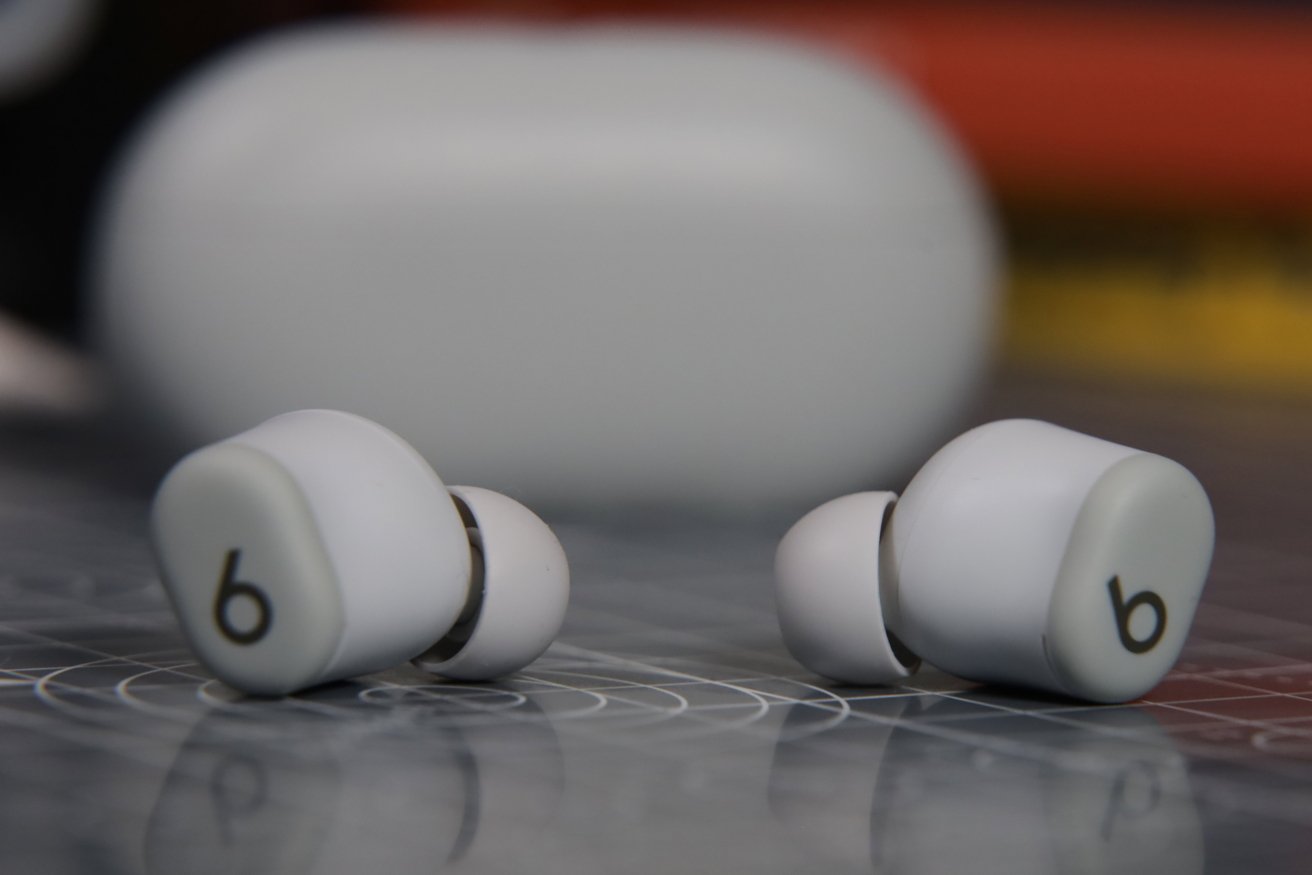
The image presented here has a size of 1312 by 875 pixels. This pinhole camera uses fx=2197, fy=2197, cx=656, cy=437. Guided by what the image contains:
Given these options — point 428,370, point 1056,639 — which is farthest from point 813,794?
point 428,370

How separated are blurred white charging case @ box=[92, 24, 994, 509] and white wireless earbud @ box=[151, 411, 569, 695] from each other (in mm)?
735

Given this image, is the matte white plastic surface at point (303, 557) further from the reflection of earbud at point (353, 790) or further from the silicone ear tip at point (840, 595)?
the silicone ear tip at point (840, 595)

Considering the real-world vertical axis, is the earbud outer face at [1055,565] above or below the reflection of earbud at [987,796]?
above

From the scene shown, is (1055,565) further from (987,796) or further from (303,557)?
(303,557)

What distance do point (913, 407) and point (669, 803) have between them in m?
1.14

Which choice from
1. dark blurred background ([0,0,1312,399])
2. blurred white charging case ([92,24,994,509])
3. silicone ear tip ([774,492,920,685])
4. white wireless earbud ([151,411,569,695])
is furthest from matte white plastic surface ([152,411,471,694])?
dark blurred background ([0,0,1312,399])

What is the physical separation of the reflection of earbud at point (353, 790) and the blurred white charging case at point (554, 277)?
31.0 inches

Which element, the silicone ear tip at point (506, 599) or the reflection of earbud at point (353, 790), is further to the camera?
the silicone ear tip at point (506, 599)

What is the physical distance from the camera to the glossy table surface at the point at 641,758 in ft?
3.54

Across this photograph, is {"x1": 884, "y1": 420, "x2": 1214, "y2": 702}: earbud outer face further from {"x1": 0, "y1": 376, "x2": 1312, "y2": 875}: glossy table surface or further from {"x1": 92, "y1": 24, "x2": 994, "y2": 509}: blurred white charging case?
{"x1": 92, "y1": 24, "x2": 994, "y2": 509}: blurred white charging case

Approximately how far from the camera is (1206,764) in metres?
1.26

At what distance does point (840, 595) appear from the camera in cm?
140

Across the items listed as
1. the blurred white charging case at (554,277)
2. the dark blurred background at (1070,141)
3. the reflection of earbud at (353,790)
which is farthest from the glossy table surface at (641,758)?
the dark blurred background at (1070,141)

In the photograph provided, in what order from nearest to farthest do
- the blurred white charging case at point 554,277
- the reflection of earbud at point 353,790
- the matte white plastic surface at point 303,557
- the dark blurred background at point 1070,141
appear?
the reflection of earbud at point 353,790 < the matte white plastic surface at point 303,557 < the blurred white charging case at point 554,277 < the dark blurred background at point 1070,141
